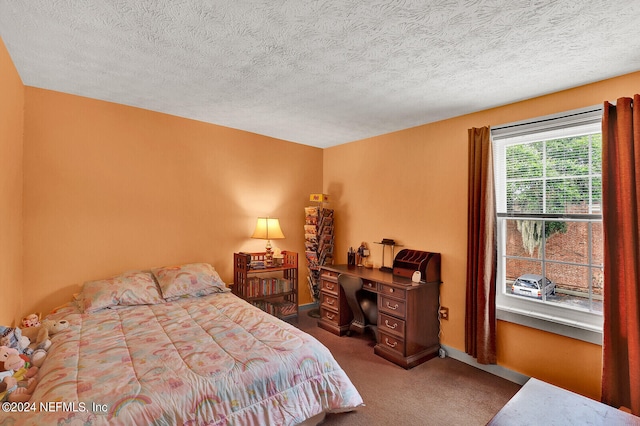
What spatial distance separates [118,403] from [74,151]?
2.52 meters

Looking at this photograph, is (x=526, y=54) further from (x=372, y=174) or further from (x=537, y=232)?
(x=372, y=174)

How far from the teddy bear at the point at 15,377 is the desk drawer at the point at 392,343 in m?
2.71

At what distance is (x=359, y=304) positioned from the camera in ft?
11.5

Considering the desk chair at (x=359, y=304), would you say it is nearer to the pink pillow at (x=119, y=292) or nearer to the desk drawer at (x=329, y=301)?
the desk drawer at (x=329, y=301)

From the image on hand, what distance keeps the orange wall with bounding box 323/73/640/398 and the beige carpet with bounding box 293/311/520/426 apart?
310mm

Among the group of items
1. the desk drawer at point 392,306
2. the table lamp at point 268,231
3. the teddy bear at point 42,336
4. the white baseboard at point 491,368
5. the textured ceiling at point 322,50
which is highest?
the textured ceiling at point 322,50

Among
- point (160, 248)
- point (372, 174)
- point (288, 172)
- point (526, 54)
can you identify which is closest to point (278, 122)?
point (288, 172)

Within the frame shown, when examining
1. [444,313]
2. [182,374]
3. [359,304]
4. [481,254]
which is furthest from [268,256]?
[481,254]

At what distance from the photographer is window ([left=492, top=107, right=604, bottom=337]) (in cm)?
239

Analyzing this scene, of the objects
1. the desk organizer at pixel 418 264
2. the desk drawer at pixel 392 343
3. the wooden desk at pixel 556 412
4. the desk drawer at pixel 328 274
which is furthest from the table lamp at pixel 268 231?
the wooden desk at pixel 556 412

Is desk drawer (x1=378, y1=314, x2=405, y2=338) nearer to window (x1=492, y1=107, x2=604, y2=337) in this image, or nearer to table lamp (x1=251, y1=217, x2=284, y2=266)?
window (x1=492, y1=107, x2=604, y2=337)

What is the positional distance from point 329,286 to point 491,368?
1.89 metres

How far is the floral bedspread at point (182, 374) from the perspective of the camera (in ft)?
4.58

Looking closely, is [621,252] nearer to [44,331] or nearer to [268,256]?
[268,256]
